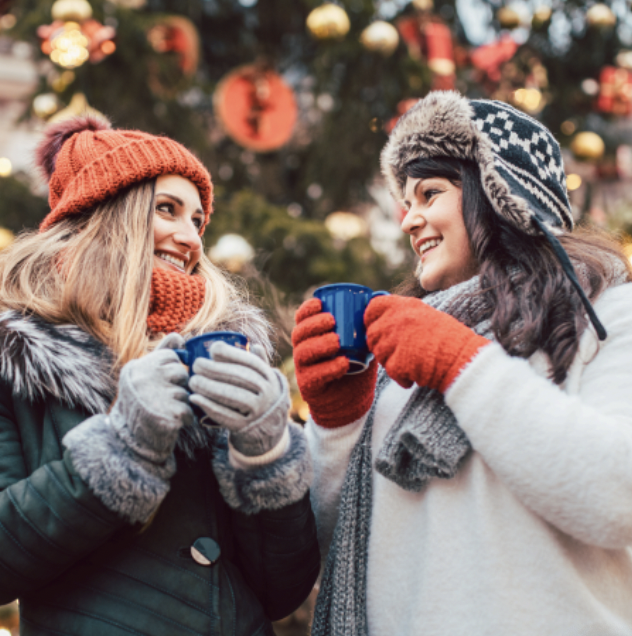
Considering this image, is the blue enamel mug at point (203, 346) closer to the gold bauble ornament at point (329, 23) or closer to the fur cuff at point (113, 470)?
the fur cuff at point (113, 470)

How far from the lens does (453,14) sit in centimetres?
509

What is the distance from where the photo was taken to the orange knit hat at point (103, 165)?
168 cm

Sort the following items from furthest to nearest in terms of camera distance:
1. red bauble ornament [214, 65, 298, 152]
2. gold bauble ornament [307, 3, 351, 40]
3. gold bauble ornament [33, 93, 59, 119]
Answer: red bauble ornament [214, 65, 298, 152] → gold bauble ornament [33, 93, 59, 119] → gold bauble ornament [307, 3, 351, 40]

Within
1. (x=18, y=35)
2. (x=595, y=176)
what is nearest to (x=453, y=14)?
(x=595, y=176)

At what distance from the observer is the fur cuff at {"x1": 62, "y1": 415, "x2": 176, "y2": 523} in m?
1.15

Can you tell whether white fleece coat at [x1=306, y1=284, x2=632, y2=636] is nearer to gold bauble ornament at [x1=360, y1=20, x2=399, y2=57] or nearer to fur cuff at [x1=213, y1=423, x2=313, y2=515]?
fur cuff at [x1=213, y1=423, x2=313, y2=515]

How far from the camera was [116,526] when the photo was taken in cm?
120

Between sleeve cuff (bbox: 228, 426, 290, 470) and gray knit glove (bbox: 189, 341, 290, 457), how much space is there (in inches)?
1.3

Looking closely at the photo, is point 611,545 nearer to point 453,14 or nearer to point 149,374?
point 149,374

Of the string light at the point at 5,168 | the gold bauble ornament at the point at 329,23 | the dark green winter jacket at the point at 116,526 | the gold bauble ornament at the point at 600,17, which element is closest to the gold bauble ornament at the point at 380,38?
the gold bauble ornament at the point at 329,23

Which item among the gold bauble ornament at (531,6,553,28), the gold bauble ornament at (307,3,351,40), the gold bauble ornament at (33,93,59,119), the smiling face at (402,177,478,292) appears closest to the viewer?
the smiling face at (402,177,478,292)

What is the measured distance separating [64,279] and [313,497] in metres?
0.87

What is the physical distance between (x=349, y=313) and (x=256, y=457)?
1.26 ft

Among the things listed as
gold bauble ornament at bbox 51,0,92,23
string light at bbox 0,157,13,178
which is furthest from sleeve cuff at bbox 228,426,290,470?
string light at bbox 0,157,13,178
